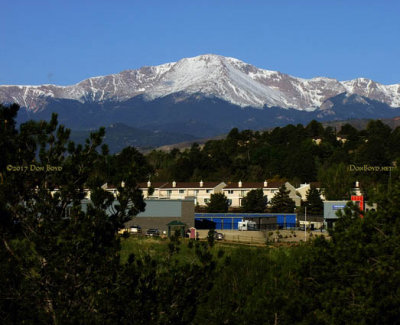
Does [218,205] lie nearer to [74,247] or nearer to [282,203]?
[282,203]

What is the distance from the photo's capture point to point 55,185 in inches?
766

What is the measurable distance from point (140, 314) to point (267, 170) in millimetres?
148693

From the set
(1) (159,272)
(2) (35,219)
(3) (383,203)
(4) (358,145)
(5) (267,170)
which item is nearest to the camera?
(2) (35,219)

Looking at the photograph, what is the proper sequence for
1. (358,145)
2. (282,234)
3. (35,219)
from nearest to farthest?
(35,219)
(282,234)
(358,145)

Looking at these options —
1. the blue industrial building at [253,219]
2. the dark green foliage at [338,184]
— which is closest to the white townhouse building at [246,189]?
the dark green foliage at [338,184]

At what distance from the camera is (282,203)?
411ft

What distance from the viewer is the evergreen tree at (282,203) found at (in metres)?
125

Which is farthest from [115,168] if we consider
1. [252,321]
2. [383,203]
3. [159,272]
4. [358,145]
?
[358,145]

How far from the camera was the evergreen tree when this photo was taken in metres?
125

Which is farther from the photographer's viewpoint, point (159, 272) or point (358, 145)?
point (358, 145)

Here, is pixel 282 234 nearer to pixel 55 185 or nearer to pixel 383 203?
pixel 383 203

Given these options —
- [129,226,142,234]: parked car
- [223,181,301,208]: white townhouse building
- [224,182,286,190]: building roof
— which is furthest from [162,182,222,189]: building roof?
[129,226,142,234]: parked car

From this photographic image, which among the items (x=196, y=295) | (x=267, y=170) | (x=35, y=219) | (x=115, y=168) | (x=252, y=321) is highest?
(x=267, y=170)

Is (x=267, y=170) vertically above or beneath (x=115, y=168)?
above
